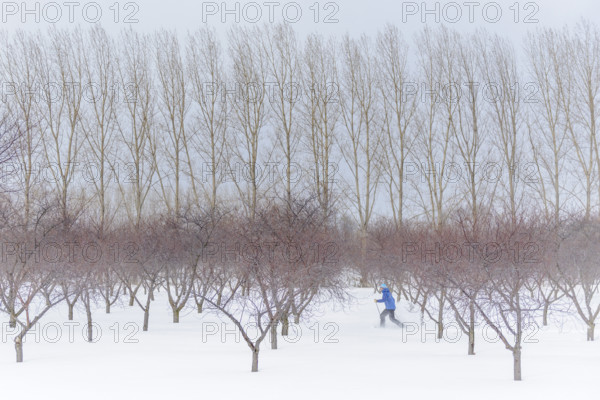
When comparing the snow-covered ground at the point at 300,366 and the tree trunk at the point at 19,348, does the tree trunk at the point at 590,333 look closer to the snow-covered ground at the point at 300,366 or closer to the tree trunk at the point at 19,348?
the snow-covered ground at the point at 300,366

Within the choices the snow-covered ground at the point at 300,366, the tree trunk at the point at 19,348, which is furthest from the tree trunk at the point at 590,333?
the tree trunk at the point at 19,348

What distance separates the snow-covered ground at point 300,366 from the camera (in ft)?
29.4

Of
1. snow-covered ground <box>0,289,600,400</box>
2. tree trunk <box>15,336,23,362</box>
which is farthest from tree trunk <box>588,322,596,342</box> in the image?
tree trunk <box>15,336,23,362</box>

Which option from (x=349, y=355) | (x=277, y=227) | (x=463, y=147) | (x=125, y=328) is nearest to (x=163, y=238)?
(x=125, y=328)

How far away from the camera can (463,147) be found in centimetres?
2850

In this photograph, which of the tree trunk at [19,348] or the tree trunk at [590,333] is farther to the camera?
the tree trunk at [590,333]

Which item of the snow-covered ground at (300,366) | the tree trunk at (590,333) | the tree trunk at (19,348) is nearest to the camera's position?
the snow-covered ground at (300,366)

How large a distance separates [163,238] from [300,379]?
1013 centimetres

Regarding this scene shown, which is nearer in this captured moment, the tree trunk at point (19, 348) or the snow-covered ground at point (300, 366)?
the snow-covered ground at point (300, 366)

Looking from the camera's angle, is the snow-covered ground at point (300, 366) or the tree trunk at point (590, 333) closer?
the snow-covered ground at point (300, 366)

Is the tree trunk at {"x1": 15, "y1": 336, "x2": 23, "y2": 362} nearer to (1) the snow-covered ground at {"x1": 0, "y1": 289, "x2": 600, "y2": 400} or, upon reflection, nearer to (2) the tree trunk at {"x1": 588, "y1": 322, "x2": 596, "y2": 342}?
(1) the snow-covered ground at {"x1": 0, "y1": 289, "x2": 600, "y2": 400}

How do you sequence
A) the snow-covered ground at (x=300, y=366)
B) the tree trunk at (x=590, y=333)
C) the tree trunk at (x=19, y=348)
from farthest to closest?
the tree trunk at (x=590, y=333), the tree trunk at (x=19, y=348), the snow-covered ground at (x=300, y=366)

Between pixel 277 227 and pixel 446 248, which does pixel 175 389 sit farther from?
pixel 446 248

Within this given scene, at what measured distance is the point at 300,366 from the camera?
1111 centimetres
